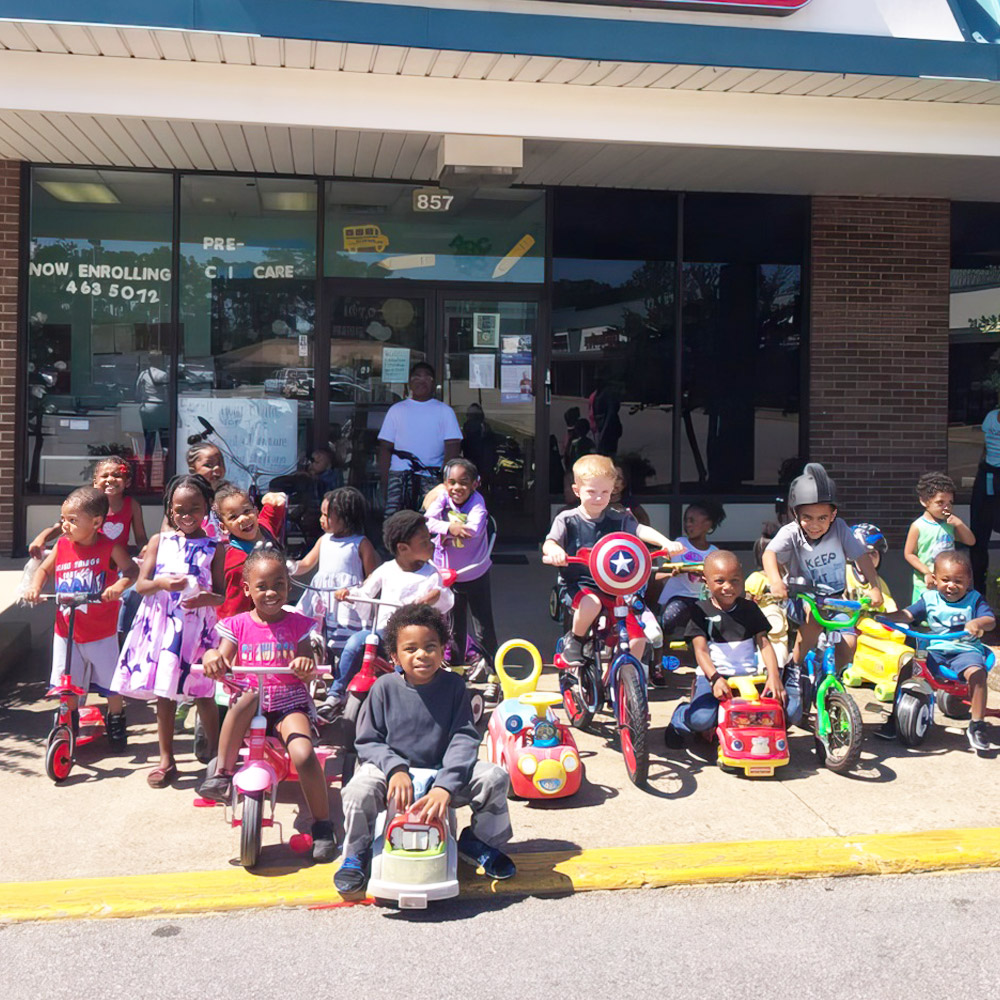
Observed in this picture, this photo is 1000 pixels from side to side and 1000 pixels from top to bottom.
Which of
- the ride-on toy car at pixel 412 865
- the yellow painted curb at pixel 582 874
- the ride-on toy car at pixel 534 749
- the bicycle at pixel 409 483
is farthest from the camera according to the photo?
the bicycle at pixel 409 483

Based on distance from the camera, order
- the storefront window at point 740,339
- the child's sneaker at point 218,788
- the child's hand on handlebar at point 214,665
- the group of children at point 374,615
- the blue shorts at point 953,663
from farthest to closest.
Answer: the storefront window at point 740,339
the blue shorts at point 953,663
the child's sneaker at point 218,788
the child's hand on handlebar at point 214,665
the group of children at point 374,615

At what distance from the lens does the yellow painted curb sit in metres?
4.30

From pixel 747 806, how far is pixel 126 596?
11.5 feet

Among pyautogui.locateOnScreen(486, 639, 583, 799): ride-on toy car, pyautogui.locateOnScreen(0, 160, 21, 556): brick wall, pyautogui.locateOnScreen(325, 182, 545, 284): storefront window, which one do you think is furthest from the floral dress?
pyautogui.locateOnScreen(325, 182, 545, 284): storefront window

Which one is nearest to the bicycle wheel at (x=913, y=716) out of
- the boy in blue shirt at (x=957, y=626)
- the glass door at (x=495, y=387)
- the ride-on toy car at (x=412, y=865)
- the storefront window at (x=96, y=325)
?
the boy in blue shirt at (x=957, y=626)

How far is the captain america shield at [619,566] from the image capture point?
5.76 meters

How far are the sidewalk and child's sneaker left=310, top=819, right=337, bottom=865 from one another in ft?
0.28

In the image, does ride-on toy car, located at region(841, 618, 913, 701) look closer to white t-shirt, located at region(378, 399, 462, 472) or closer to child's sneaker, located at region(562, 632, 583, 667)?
child's sneaker, located at region(562, 632, 583, 667)

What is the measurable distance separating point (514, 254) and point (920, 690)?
6560 millimetres

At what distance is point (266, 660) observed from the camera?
16.2 ft

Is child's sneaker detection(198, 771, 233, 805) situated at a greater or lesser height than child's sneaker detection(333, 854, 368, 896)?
greater

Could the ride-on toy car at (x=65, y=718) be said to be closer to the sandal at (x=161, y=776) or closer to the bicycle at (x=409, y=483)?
the sandal at (x=161, y=776)

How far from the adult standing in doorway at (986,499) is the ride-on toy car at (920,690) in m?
3.34

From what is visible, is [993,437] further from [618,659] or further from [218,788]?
[218,788]
